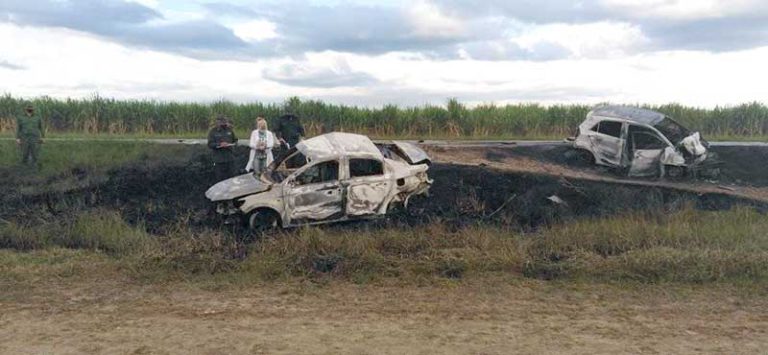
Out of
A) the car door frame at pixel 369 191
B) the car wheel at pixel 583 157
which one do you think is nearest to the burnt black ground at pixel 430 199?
the car door frame at pixel 369 191

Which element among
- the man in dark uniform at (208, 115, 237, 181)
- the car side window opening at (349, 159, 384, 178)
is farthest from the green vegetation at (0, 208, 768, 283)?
the man in dark uniform at (208, 115, 237, 181)

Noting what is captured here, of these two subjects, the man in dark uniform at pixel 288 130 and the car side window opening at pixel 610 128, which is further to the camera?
the car side window opening at pixel 610 128

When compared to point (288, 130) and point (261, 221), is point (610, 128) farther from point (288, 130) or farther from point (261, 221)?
point (261, 221)

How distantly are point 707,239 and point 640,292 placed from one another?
272 cm

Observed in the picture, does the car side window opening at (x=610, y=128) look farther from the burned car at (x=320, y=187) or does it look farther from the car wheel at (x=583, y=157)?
the burned car at (x=320, y=187)

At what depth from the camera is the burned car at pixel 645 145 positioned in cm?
1736

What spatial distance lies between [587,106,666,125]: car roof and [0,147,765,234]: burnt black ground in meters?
2.70

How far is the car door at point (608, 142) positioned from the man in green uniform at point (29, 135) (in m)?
14.7

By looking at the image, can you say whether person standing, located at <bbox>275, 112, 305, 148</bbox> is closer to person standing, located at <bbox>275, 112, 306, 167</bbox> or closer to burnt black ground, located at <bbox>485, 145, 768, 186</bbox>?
person standing, located at <bbox>275, 112, 306, 167</bbox>

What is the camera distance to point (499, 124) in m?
29.9

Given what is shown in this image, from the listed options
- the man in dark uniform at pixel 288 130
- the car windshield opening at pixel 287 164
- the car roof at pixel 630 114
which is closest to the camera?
the car windshield opening at pixel 287 164

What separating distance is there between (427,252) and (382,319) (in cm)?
263

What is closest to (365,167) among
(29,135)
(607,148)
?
(607,148)

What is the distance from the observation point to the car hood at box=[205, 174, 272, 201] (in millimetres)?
11883
